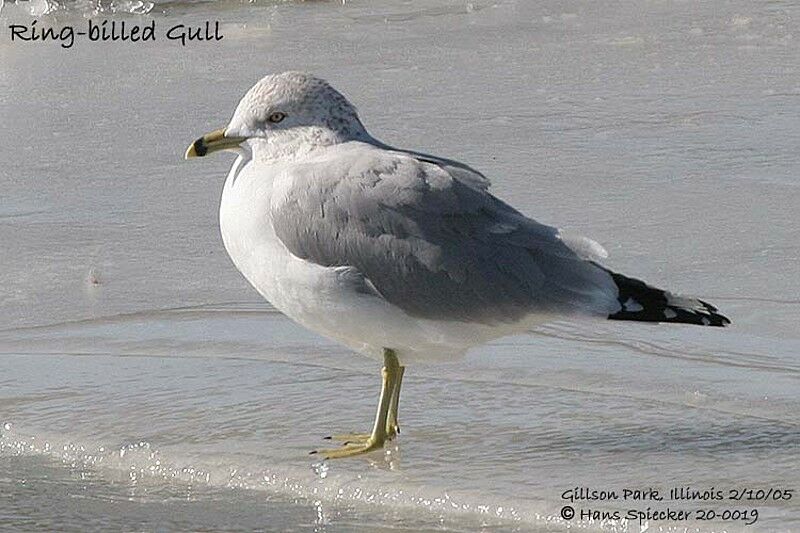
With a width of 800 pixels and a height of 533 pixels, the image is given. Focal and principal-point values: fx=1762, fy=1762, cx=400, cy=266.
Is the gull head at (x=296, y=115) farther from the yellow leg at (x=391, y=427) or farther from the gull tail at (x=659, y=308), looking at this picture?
the gull tail at (x=659, y=308)

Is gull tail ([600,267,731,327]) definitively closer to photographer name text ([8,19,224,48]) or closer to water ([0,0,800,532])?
water ([0,0,800,532])

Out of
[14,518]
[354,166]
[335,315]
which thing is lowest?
[14,518]

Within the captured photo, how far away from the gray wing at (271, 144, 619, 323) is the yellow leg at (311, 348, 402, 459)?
0.71ft

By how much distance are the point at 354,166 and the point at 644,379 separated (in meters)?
1.05

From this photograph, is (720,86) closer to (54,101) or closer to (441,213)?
(54,101)

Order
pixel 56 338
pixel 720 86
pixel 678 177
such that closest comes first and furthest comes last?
pixel 56 338 < pixel 678 177 < pixel 720 86

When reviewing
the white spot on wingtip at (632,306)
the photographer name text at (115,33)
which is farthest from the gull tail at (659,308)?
the photographer name text at (115,33)

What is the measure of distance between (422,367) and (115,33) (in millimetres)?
6174

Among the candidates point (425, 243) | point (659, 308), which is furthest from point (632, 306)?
point (425, 243)

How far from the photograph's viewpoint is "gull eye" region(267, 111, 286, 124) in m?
4.26

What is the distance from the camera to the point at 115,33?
10.5 metres

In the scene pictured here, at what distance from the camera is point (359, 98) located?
8039mm

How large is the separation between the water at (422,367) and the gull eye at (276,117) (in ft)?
2.39

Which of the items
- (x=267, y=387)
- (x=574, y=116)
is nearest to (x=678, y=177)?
(x=574, y=116)
